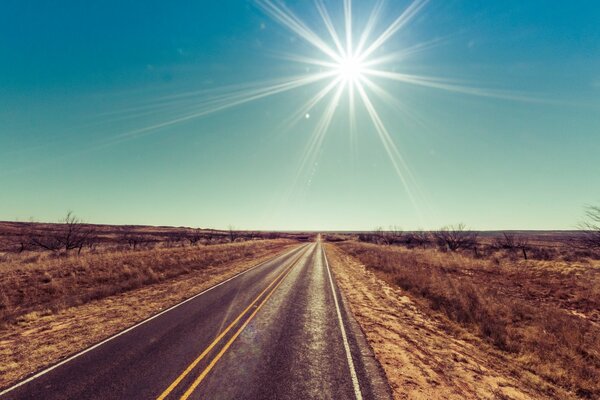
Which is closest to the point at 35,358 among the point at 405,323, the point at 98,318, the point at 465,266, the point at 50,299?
the point at 98,318

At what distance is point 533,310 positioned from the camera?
11555 mm

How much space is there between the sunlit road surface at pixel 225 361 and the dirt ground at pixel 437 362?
2.04ft

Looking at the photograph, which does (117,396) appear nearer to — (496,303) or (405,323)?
(405,323)

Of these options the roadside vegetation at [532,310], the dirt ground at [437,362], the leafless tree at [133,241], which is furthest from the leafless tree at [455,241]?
the leafless tree at [133,241]

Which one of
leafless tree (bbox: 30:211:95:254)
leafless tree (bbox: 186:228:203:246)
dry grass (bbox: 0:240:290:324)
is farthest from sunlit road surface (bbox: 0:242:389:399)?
leafless tree (bbox: 186:228:203:246)

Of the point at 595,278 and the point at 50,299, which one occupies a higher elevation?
the point at 595,278

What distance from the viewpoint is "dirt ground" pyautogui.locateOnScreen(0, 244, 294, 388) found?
7.02 metres

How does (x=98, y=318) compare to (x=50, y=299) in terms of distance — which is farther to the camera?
(x=50, y=299)

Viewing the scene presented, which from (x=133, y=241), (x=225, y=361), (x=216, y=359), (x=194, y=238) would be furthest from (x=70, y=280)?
(x=194, y=238)

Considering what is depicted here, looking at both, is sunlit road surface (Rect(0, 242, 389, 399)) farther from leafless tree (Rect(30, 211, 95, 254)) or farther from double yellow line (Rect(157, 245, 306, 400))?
leafless tree (Rect(30, 211, 95, 254))

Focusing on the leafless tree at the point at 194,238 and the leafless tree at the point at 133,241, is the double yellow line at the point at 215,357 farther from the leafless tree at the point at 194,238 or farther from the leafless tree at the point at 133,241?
the leafless tree at the point at 194,238

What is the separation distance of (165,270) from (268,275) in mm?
8486

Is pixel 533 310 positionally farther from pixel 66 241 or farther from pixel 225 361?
pixel 66 241

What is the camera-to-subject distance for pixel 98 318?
1041cm
